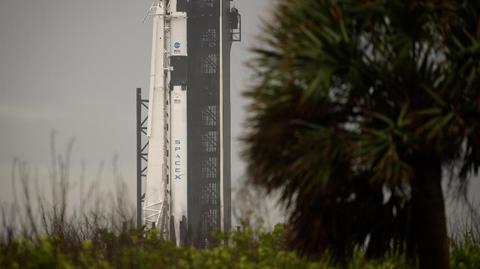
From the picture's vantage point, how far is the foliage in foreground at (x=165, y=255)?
32.2ft

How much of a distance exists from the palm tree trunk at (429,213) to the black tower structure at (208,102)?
744 inches

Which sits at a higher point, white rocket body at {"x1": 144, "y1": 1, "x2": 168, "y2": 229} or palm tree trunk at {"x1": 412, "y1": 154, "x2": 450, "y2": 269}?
white rocket body at {"x1": 144, "y1": 1, "x2": 168, "y2": 229}

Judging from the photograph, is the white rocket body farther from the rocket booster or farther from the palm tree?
the palm tree

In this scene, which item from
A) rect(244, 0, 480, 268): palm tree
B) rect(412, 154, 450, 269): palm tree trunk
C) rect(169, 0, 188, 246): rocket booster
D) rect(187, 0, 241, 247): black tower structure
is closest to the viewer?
rect(244, 0, 480, 268): palm tree

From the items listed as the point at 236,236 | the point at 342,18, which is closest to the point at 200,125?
the point at 236,236

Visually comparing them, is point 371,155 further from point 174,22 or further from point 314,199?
point 174,22

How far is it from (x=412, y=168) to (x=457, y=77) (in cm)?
112

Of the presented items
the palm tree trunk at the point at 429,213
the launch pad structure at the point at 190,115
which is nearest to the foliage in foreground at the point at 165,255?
the palm tree trunk at the point at 429,213

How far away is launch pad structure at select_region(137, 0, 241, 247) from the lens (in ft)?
96.2

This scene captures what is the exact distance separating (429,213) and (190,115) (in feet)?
64.9

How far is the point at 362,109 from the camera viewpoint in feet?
32.4

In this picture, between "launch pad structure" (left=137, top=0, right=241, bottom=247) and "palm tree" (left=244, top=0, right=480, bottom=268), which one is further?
"launch pad structure" (left=137, top=0, right=241, bottom=247)

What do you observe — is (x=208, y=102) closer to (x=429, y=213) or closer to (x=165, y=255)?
(x=165, y=255)

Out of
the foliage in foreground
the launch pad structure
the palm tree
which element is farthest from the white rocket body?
the palm tree
